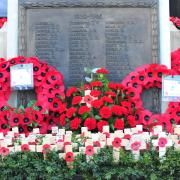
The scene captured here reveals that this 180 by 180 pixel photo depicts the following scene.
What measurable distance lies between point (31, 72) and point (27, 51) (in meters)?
0.40

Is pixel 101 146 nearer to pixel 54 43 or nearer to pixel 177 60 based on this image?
pixel 54 43

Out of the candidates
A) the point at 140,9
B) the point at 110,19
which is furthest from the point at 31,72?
the point at 140,9

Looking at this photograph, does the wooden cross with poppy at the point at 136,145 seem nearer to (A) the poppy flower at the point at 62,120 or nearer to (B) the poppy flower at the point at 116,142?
(B) the poppy flower at the point at 116,142

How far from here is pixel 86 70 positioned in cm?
578

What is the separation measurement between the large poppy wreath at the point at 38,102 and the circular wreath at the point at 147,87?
0.84 metres

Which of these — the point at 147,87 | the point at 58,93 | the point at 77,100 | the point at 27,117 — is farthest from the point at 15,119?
the point at 147,87

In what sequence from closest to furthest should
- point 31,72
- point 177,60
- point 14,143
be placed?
point 14,143, point 31,72, point 177,60

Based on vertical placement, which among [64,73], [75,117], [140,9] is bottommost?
[75,117]

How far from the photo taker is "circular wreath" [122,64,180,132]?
217 inches

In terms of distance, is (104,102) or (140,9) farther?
(140,9)

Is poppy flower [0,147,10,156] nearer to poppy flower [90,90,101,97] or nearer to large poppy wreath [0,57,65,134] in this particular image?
large poppy wreath [0,57,65,134]

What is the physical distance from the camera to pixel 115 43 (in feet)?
19.7

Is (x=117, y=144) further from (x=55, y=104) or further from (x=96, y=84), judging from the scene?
(x=55, y=104)

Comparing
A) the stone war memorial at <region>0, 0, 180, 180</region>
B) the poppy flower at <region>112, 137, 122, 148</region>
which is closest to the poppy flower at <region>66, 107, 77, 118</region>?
the stone war memorial at <region>0, 0, 180, 180</region>
